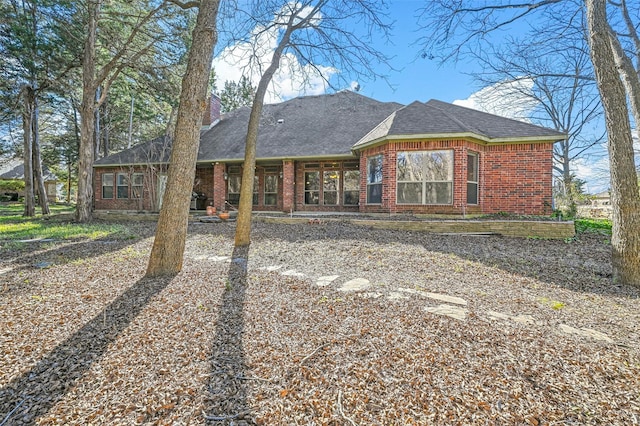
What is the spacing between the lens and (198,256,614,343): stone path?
8.99 ft

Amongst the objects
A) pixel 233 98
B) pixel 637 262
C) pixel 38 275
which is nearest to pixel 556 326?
pixel 637 262

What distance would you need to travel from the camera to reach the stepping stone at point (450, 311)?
115 inches

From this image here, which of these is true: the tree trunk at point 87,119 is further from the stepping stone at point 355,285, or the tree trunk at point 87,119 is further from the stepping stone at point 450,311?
the stepping stone at point 450,311

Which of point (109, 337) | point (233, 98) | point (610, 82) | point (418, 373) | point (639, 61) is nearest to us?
point (418, 373)

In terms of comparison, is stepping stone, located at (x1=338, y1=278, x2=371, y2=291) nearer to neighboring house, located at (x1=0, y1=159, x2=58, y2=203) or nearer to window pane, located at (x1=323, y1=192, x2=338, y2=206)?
window pane, located at (x1=323, y1=192, x2=338, y2=206)

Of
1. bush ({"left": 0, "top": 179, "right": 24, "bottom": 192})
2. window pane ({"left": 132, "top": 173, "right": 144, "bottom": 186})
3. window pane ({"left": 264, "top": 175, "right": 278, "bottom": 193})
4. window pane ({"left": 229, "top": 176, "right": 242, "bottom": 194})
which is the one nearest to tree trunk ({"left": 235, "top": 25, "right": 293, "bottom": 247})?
window pane ({"left": 264, "top": 175, "right": 278, "bottom": 193})

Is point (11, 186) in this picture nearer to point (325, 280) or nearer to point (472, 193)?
point (325, 280)

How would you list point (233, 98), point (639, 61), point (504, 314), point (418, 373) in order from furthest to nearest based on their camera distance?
point (233, 98), point (639, 61), point (504, 314), point (418, 373)

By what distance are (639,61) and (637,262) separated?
11.1m

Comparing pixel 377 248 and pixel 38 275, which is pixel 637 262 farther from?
pixel 38 275

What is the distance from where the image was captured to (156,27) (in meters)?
11.6

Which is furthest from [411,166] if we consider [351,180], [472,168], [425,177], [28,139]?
[28,139]

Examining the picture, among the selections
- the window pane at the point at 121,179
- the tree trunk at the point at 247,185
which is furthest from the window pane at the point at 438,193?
the window pane at the point at 121,179

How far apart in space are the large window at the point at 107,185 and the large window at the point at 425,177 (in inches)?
583
